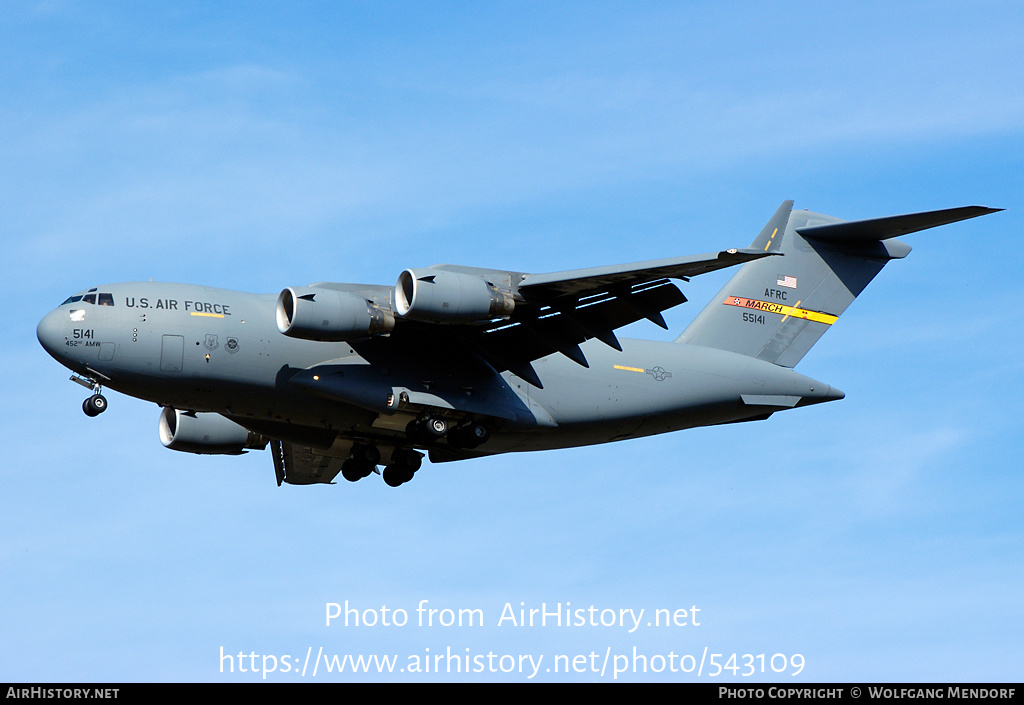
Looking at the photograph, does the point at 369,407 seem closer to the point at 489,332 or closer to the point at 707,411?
the point at 489,332

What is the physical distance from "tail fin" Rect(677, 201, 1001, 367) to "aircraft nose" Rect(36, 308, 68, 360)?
26.1ft

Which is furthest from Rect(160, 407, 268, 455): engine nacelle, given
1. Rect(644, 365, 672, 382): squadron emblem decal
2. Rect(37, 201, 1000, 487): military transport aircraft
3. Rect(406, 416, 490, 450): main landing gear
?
Rect(644, 365, 672, 382): squadron emblem decal

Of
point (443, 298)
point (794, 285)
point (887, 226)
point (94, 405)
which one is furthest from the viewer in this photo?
point (794, 285)

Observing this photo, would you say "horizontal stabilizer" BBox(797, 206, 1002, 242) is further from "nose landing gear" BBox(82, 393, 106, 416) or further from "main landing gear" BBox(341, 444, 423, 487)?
"nose landing gear" BBox(82, 393, 106, 416)

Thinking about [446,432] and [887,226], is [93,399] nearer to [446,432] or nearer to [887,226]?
[446,432]

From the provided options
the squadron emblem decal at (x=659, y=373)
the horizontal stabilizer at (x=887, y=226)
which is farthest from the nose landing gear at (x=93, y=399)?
the horizontal stabilizer at (x=887, y=226)

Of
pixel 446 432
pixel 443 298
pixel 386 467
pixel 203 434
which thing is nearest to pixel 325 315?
pixel 443 298

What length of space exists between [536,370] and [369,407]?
232 cm

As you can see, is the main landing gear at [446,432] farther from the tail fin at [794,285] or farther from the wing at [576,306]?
the tail fin at [794,285]

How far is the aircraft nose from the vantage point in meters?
13.9

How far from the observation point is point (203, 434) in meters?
17.6

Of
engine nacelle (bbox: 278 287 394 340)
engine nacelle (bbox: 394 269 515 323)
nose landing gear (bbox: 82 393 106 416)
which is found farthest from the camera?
nose landing gear (bbox: 82 393 106 416)

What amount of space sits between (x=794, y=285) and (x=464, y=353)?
5.41 meters

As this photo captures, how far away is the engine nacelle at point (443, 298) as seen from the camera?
1379 centimetres
